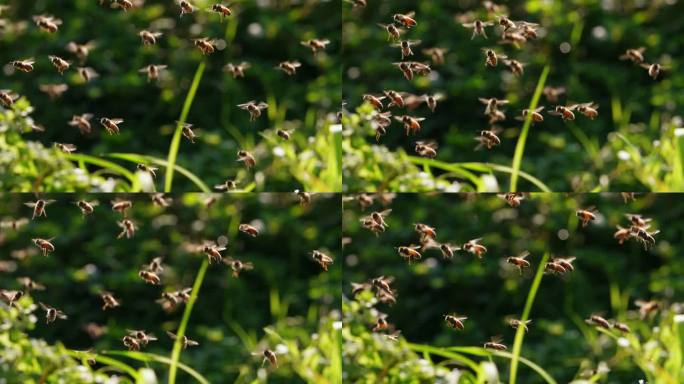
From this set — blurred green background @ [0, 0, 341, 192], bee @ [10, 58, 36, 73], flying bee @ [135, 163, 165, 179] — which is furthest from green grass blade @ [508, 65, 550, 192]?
bee @ [10, 58, 36, 73]

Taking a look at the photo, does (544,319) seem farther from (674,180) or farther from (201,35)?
(201,35)

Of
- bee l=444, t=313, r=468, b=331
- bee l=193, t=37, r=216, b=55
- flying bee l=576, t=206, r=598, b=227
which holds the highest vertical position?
bee l=193, t=37, r=216, b=55

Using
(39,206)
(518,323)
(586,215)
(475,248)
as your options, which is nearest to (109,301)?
(39,206)

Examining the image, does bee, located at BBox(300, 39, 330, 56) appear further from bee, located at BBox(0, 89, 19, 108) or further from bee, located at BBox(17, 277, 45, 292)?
bee, located at BBox(17, 277, 45, 292)

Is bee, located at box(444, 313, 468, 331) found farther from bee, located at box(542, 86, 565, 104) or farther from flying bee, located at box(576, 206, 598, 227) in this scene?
bee, located at box(542, 86, 565, 104)

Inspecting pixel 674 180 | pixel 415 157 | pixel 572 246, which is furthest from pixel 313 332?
pixel 674 180

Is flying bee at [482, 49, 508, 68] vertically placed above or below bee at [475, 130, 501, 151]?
above
